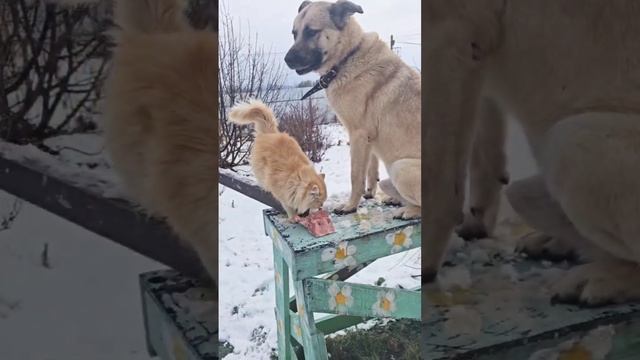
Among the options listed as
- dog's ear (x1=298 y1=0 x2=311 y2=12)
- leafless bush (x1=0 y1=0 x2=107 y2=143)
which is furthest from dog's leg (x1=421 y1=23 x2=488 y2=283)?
leafless bush (x1=0 y1=0 x2=107 y2=143)

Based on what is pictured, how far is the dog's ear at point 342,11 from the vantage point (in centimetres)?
165

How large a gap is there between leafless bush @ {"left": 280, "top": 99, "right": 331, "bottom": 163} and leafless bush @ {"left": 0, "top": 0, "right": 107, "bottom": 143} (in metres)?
0.52

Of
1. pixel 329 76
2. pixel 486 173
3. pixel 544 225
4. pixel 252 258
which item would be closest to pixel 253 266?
pixel 252 258

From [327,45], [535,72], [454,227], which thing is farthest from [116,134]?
[535,72]

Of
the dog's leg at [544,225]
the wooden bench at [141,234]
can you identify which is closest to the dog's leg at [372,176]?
the dog's leg at [544,225]

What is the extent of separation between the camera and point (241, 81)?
1.65m

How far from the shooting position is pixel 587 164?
1514 mm

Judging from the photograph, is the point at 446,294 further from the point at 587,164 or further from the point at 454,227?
the point at 587,164

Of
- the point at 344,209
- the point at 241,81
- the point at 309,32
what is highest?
the point at 309,32

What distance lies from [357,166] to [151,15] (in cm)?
67

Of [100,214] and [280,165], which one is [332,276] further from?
[100,214]

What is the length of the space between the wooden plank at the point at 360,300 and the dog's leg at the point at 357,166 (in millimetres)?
214

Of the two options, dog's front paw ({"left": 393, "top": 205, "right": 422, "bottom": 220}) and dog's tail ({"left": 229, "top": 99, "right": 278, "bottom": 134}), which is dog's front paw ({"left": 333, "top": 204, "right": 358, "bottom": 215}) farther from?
dog's tail ({"left": 229, "top": 99, "right": 278, "bottom": 134})

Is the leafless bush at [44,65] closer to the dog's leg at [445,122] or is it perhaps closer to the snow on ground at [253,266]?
the snow on ground at [253,266]
